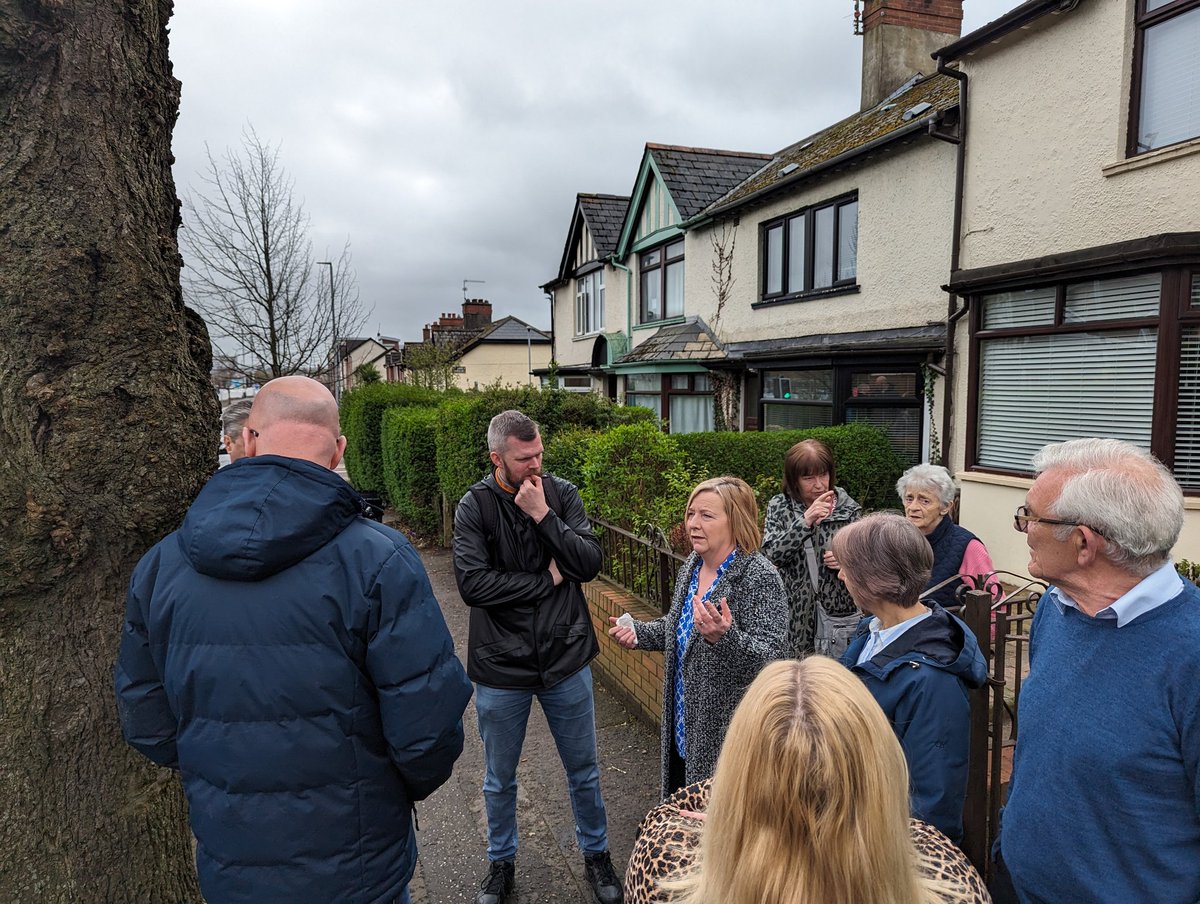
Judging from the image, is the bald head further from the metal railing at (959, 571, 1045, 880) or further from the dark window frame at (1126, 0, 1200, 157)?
the dark window frame at (1126, 0, 1200, 157)

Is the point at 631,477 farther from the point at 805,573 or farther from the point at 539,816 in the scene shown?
the point at 539,816

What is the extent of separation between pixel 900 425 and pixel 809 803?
10661mm

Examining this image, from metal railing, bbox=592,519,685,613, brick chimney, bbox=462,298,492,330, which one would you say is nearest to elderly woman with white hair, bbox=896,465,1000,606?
metal railing, bbox=592,519,685,613

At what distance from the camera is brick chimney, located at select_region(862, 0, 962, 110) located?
13922 mm

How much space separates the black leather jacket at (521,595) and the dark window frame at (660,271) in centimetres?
1535

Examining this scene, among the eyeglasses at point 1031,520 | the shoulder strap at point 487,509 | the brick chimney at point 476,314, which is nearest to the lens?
the eyeglasses at point 1031,520

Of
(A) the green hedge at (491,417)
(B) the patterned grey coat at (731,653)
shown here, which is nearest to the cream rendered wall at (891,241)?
(A) the green hedge at (491,417)

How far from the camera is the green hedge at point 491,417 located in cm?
847

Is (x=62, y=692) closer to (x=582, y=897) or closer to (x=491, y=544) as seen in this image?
(x=491, y=544)

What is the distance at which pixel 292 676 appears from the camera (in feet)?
6.23

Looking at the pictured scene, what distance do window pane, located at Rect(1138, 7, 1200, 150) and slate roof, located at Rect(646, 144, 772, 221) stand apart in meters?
10.3

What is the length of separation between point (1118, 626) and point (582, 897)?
253cm

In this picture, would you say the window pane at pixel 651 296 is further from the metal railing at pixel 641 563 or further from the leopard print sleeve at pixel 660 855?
the leopard print sleeve at pixel 660 855

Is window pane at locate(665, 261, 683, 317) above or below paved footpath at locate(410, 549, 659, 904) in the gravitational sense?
above
